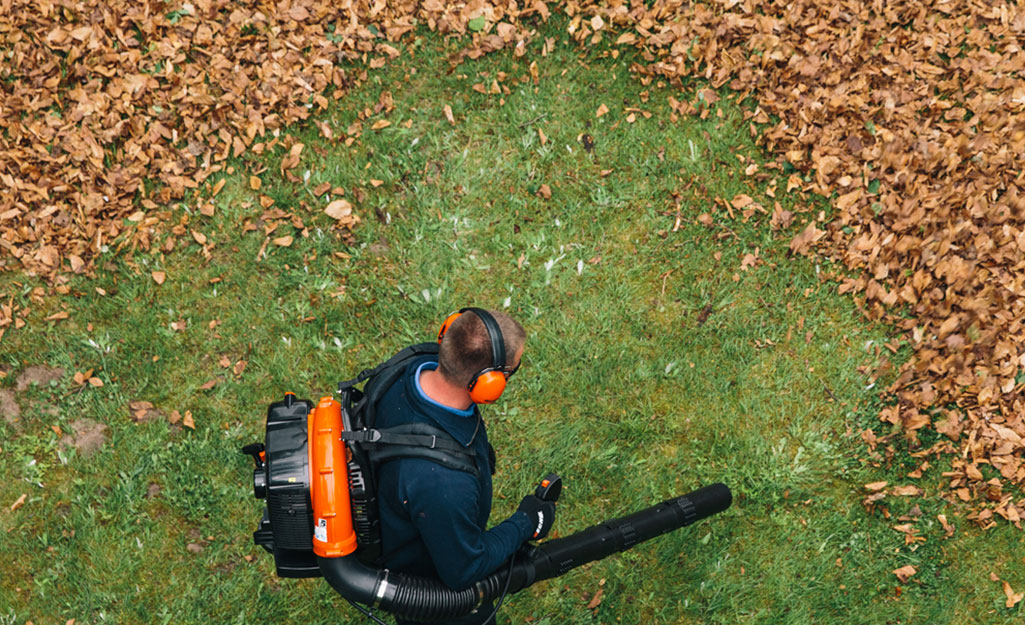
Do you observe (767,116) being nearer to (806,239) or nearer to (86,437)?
(806,239)

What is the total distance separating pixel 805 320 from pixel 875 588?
2154mm

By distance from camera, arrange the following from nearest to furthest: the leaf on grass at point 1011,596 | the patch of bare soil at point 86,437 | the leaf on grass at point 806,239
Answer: the leaf on grass at point 1011,596, the patch of bare soil at point 86,437, the leaf on grass at point 806,239

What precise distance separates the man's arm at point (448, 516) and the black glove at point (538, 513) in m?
0.69

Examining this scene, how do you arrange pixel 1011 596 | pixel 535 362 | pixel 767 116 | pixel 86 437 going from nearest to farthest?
pixel 1011 596 → pixel 86 437 → pixel 535 362 → pixel 767 116

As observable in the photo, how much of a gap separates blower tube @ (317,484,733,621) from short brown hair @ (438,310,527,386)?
1.13m

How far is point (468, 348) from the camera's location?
3740 mm

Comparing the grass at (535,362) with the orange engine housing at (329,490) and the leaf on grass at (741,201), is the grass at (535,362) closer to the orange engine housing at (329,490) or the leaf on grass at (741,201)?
the leaf on grass at (741,201)

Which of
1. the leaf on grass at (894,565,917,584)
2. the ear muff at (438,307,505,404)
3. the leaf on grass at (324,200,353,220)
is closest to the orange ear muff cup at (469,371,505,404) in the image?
the ear muff at (438,307,505,404)

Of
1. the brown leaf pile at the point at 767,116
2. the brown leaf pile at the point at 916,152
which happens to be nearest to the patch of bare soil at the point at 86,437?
the brown leaf pile at the point at 767,116

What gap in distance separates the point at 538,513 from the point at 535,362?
6.51ft

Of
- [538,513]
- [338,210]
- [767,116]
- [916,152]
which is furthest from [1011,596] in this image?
[338,210]

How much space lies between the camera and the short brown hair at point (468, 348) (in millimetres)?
3744

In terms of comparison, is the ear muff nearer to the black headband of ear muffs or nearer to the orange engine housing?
the black headband of ear muffs

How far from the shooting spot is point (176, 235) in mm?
6871
